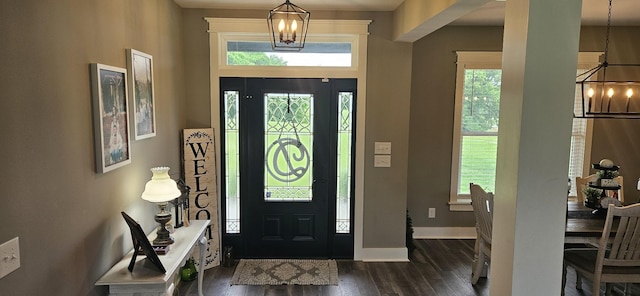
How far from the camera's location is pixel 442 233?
5.34m

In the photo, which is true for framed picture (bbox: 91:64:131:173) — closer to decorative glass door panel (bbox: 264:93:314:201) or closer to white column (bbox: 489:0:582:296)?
decorative glass door panel (bbox: 264:93:314:201)

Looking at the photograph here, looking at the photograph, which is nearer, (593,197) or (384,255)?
(593,197)

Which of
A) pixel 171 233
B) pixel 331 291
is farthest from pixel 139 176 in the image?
pixel 331 291

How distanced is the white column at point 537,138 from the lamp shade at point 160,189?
2.05 m

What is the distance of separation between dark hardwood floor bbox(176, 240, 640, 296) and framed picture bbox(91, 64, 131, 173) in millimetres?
1726

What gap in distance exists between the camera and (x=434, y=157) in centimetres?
518

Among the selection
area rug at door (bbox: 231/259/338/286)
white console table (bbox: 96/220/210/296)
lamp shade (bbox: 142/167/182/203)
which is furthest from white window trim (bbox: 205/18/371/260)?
white console table (bbox: 96/220/210/296)

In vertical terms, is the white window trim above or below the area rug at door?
above

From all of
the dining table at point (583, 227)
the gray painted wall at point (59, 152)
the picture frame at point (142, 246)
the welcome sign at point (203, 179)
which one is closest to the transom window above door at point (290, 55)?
the welcome sign at point (203, 179)

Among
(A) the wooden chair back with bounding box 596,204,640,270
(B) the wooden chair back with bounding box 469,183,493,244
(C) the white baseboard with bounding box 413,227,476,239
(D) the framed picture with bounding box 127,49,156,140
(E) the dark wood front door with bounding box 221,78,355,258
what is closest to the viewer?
(D) the framed picture with bounding box 127,49,156,140

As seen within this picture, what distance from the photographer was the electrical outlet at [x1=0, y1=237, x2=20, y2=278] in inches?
61.1

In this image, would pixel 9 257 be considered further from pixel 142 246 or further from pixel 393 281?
pixel 393 281

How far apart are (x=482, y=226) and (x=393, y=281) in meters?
1.01

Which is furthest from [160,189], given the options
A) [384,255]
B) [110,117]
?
[384,255]
